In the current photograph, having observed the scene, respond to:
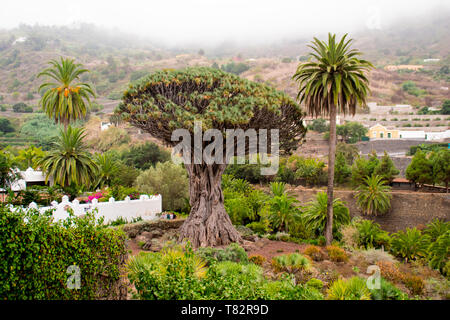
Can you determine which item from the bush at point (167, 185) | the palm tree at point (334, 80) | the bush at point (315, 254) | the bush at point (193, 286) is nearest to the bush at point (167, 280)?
the bush at point (193, 286)

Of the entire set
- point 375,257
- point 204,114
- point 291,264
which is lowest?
point 375,257

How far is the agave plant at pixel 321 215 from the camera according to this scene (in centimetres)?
1972

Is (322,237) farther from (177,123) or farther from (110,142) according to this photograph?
(110,142)

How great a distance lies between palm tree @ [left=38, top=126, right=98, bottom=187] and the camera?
21.1 meters

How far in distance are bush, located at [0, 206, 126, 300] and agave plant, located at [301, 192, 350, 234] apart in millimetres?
13848

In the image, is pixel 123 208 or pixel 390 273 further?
pixel 123 208

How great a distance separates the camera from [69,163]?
21.2 metres

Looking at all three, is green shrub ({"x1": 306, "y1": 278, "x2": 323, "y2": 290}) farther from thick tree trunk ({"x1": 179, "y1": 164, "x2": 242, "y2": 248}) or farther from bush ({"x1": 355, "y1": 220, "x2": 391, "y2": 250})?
bush ({"x1": 355, "y1": 220, "x2": 391, "y2": 250})

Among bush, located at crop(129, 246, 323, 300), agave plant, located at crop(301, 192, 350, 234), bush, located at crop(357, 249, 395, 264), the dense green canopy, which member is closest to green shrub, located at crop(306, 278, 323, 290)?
bush, located at crop(129, 246, 323, 300)

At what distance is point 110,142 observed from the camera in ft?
214

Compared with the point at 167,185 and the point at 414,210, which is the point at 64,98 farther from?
the point at 414,210

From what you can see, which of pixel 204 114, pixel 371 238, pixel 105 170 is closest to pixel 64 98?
pixel 105 170

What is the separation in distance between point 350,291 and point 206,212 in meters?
8.94
